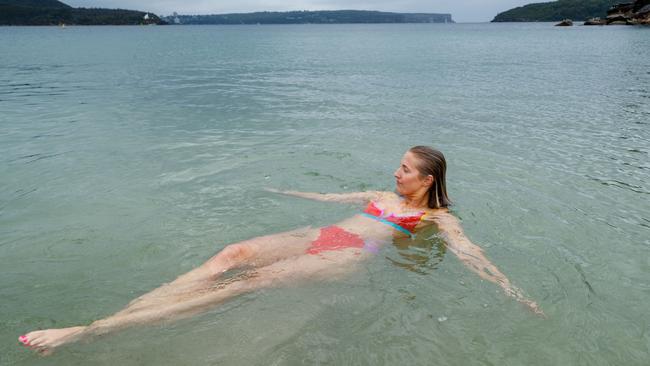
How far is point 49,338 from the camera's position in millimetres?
3674

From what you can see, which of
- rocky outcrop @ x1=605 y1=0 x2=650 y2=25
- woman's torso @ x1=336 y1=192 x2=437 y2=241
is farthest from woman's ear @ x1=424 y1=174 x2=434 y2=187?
rocky outcrop @ x1=605 y1=0 x2=650 y2=25

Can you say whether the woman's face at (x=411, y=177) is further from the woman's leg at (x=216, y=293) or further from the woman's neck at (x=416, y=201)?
the woman's leg at (x=216, y=293)

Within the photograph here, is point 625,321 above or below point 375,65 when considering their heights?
below

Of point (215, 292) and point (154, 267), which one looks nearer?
point (215, 292)

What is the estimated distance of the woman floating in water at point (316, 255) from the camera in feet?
12.8

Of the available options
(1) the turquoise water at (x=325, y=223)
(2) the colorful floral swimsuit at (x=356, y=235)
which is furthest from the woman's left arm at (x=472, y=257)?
(2) the colorful floral swimsuit at (x=356, y=235)

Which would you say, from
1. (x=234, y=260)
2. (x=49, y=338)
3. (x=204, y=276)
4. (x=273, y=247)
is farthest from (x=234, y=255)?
(x=49, y=338)

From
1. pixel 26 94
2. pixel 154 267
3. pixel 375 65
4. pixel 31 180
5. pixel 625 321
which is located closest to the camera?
pixel 625 321

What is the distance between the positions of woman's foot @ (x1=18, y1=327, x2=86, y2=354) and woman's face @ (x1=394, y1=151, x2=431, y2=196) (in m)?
3.69

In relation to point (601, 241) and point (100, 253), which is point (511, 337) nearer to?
point (601, 241)

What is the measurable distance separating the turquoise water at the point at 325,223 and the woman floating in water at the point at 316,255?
143 mm

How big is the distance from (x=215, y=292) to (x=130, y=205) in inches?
140

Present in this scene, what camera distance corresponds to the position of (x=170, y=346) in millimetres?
3867

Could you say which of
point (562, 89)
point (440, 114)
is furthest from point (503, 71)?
point (440, 114)
